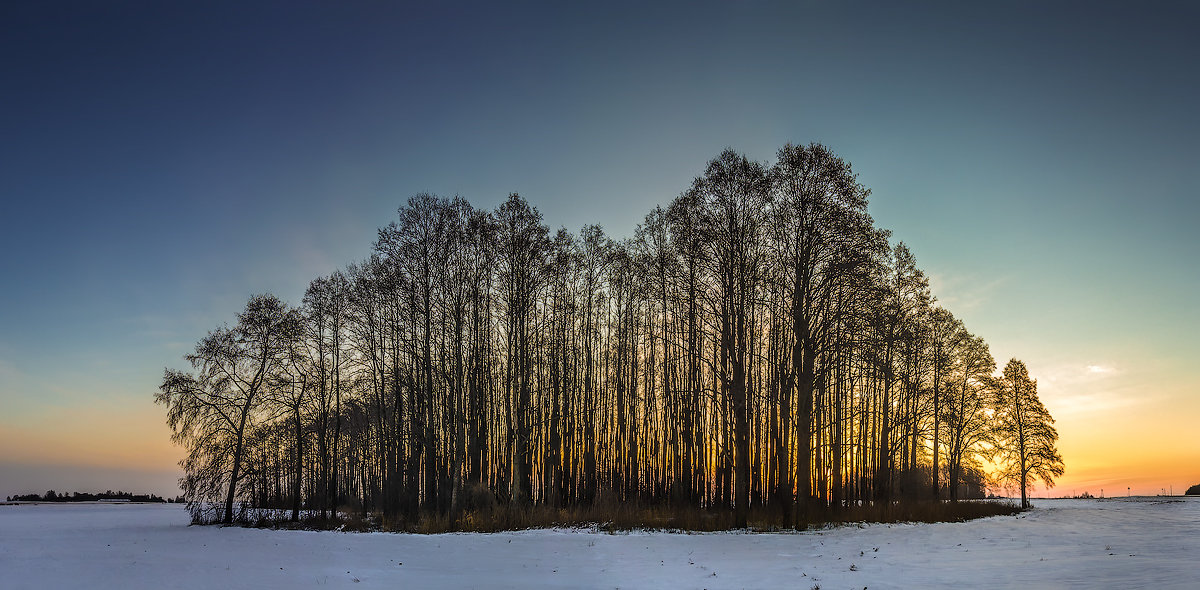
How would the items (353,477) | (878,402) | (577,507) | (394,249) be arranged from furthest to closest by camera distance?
(353,477)
(878,402)
(394,249)
(577,507)

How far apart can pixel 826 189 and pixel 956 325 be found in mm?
21368

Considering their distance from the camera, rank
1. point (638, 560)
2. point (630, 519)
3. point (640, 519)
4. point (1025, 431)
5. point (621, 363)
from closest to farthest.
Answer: point (638, 560), point (630, 519), point (640, 519), point (621, 363), point (1025, 431)

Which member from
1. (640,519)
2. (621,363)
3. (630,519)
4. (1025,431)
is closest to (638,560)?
(630,519)

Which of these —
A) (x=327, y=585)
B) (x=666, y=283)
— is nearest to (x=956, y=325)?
(x=666, y=283)

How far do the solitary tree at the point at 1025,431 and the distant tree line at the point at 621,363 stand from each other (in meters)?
9.74

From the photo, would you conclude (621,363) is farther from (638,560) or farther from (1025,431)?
(1025,431)

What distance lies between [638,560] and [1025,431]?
44.8 meters

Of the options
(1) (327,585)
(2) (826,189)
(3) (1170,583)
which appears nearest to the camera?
(3) (1170,583)

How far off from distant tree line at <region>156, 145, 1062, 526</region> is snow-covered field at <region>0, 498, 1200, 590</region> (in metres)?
5.40

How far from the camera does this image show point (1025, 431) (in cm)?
5094

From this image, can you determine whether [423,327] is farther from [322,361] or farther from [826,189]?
[826,189]

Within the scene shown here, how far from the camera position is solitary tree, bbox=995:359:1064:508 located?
50.6 metres

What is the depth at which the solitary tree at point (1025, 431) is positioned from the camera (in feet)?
166

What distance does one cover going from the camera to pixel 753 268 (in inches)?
1051
